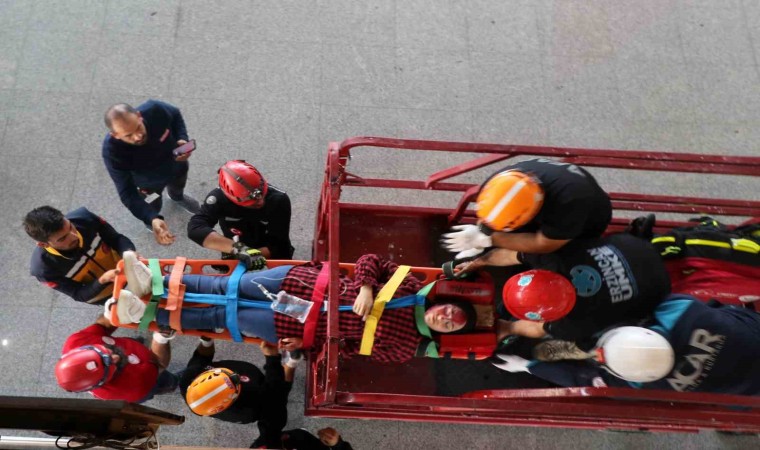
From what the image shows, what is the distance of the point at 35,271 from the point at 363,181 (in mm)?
1829

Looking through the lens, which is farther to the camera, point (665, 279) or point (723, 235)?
point (723, 235)

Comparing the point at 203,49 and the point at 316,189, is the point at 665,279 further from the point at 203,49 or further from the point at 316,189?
the point at 203,49

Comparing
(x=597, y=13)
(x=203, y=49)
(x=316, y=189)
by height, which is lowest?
(x=316, y=189)

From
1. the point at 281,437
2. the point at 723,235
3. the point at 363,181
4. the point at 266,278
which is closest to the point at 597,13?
the point at 723,235

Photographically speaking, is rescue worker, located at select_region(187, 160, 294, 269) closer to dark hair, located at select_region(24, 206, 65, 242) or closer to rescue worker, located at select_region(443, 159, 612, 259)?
dark hair, located at select_region(24, 206, 65, 242)

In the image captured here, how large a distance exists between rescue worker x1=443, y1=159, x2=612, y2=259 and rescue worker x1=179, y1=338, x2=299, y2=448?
1.53 meters

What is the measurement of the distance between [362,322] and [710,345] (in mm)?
1633

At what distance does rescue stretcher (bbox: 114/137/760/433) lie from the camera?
8.18ft

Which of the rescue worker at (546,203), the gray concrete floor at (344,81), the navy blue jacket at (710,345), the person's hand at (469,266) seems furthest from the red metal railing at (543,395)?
the gray concrete floor at (344,81)

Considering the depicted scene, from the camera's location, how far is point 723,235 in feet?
9.64

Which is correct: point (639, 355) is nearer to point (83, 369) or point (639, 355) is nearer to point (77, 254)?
point (83, 369)

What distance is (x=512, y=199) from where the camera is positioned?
8.16ft

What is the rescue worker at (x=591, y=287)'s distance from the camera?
249 centimetres

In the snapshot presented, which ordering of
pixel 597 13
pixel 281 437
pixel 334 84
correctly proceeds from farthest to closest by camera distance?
pixel 597 13
pixel 334 84
pixel 281 437
